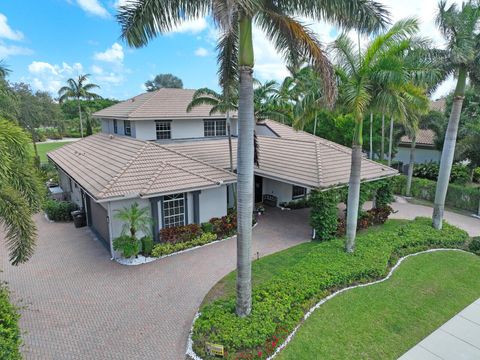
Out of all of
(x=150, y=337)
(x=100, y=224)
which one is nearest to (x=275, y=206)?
(x=100, y=224)

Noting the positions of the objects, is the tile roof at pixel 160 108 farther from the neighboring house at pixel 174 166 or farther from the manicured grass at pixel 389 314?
the manicured grass at pixel 389 314

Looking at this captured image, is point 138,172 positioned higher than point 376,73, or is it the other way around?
point 376,73

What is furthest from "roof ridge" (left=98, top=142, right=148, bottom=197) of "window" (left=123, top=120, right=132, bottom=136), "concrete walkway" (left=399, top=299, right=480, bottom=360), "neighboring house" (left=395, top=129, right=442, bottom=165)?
"neighboring house" (left=395, top=129, right=442, bottom=165)

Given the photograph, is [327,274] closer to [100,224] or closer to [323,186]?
[323,186]

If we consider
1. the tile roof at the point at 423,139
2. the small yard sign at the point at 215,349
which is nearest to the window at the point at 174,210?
the small yard sign at the point at 215,349

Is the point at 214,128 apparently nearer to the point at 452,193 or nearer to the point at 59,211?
the point at 59,211

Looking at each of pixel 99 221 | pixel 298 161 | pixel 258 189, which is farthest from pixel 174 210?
pixel 258 189
